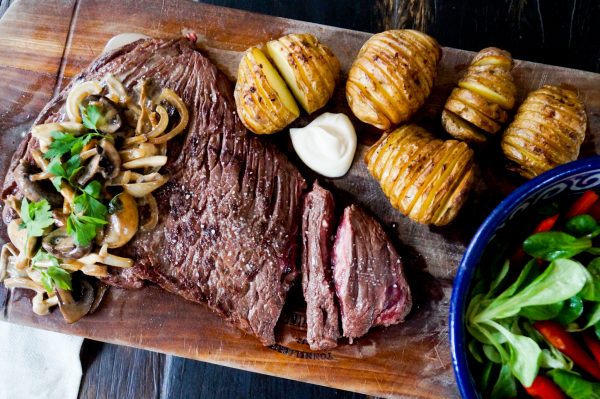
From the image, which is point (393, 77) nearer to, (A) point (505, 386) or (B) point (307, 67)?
(B) point (307, 67)

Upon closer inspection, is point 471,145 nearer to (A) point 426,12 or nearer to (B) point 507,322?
(B) point 507,322

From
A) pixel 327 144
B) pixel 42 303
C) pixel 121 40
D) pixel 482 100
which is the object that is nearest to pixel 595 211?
pixel 482 100

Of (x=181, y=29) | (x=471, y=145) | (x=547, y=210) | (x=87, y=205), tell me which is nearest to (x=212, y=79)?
(x=181, y=29)

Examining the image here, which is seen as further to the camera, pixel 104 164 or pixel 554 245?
pixel 104 164

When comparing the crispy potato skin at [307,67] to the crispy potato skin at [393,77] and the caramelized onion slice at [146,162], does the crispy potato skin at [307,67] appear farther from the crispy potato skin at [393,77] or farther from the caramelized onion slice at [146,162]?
the caramelized onion slice at [146,162]

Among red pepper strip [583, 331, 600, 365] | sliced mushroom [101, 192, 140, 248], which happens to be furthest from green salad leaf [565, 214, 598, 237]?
sliced mushroom [101, 192, 140, 248]

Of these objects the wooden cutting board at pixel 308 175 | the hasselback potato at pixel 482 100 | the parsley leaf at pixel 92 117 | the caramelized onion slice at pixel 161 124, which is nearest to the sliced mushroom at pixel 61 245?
the wooden cutting board at pixel 308 175
